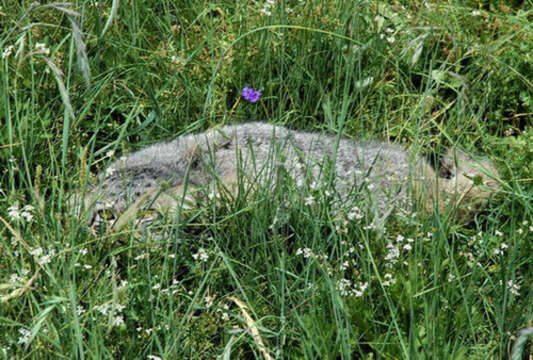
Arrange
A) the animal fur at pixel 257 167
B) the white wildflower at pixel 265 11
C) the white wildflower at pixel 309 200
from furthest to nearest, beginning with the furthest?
the white wildflower at pixel 265 11 < the animal fur at pixel 257 167 < the white wildflower at pixel 309 200

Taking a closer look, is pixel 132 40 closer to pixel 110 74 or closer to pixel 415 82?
pixel 110 74

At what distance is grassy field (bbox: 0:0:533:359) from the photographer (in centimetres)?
244

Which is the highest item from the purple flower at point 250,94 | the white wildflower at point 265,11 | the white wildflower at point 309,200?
the white wildflower at point 265,11

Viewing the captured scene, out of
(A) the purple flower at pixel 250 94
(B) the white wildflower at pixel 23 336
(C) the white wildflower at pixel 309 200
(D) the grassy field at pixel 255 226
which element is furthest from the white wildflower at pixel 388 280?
(A) the purple flower at pixel 250 94

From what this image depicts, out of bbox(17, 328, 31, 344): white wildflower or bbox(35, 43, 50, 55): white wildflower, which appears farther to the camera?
bbox(35, 43, 50, 55): white wildflower

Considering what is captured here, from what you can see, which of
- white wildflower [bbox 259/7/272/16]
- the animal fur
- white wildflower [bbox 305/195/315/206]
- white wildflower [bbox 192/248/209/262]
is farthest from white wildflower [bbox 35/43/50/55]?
white wildflower [bbox 259/7/272/16]

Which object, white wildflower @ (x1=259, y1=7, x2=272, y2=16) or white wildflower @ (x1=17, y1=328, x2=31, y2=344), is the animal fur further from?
A: white wildflower @ (x1=17, y1=328, x2=31, y2=344)

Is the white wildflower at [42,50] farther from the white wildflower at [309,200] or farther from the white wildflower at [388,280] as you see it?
the white wildflower at [388,280]

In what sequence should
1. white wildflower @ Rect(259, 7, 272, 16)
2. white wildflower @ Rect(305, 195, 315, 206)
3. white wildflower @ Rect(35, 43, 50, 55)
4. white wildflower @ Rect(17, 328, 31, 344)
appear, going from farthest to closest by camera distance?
white wildflower @ Rect(259, 7, 272, 16) → white wildflower @ Rect(305, 195, 315, 206) → white wildflower @ Rect(35, 43, 50, 55) → white wildflower @ Rect(17, 328, 31, 344)

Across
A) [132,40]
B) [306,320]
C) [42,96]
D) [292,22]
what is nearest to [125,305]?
[306,320]

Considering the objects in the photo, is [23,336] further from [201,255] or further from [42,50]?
[42,50]

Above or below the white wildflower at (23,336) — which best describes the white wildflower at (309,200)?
above

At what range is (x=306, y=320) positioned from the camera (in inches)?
100.0

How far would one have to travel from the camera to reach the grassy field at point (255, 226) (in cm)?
244
